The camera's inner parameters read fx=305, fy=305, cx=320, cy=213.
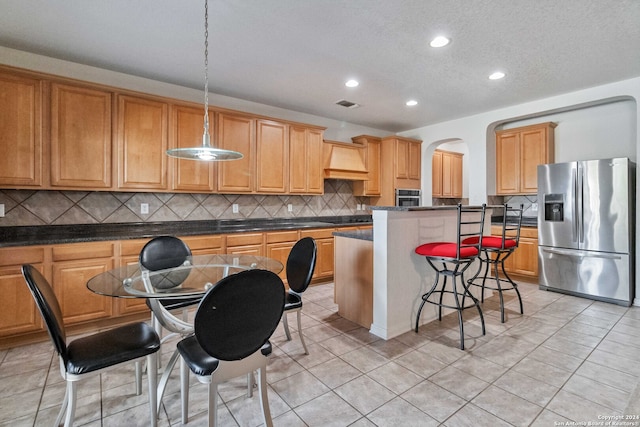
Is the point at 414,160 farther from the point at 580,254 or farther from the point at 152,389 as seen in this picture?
the point at 152,389

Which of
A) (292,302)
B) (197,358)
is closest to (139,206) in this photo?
(292,302)

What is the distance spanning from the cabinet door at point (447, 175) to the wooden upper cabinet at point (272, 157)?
12.9 feet

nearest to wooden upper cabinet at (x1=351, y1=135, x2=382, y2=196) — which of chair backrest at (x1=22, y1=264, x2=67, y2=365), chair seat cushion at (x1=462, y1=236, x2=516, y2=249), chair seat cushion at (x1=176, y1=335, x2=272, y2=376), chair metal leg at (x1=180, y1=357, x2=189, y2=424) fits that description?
chair seat cushion at (x1=462, y1=236, x2=516, y2=249)

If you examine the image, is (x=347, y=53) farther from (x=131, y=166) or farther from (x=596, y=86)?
(x=596, y=86)

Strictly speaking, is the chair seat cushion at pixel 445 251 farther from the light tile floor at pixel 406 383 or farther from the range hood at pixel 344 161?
the range hood at pixel 344 161

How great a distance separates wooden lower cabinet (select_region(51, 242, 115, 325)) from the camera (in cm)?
270

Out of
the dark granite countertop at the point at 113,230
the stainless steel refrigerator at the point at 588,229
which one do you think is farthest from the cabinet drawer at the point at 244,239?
the stainless steel refrigerator at the point at 588,229

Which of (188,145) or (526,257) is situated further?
(526,257)

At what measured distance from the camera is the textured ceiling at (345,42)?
2279mm

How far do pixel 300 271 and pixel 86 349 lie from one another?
133cm

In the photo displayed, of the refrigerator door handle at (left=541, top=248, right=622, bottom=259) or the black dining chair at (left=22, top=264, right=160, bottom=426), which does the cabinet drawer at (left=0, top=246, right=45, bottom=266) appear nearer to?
the black dining chair at (left=22, top=264, right=160, bottom=426)

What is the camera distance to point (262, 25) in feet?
8.17

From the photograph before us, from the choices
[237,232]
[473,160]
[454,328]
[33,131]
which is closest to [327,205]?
[237,232]

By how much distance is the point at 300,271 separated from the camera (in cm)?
236
